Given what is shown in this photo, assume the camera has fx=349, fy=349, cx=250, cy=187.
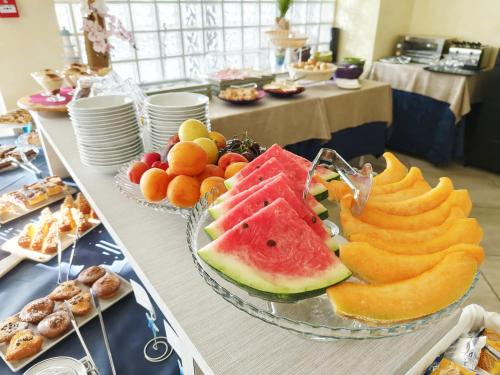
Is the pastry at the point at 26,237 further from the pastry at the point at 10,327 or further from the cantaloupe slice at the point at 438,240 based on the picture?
the cantaloupe slice at the point at 438,240

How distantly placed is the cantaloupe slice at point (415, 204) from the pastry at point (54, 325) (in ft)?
2.48

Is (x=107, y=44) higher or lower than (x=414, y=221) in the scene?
higher

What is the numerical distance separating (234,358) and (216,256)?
0.14 meters

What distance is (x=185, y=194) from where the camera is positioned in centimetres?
69

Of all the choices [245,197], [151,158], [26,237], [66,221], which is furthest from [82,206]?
[245,197]

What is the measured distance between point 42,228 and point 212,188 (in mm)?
770

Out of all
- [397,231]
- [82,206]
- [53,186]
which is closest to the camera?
[397,231]

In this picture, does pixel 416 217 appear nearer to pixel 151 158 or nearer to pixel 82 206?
pixel 151 158

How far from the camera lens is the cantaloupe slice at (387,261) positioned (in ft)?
1.42

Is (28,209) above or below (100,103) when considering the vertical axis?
below

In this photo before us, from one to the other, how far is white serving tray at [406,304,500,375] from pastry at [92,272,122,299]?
73cm

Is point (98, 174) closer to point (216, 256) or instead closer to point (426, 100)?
point (216, 256)

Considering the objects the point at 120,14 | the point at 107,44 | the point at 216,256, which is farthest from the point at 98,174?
the point at 120,14

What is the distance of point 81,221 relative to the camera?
1.15m
